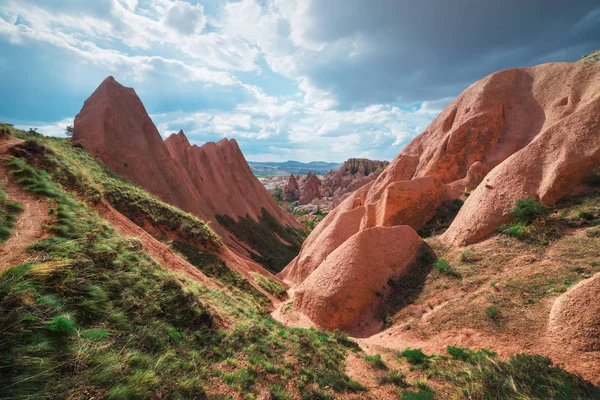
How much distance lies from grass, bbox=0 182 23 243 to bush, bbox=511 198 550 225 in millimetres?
18886

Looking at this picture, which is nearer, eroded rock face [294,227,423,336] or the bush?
the bush

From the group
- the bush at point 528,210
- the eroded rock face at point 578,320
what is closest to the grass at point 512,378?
the eroded rock face at point 578,320

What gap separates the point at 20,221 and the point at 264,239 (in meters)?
33.3

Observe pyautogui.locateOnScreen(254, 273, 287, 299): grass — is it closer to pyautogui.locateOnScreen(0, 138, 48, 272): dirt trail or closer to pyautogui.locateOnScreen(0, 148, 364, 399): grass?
pyautogui.locateOnScreen(0, 148, 364, 399): grass

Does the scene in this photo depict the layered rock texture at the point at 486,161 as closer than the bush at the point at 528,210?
No

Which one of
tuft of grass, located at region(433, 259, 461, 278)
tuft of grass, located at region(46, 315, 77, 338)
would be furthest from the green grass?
tuft of grass, located at region(46, 315, 77, 338)

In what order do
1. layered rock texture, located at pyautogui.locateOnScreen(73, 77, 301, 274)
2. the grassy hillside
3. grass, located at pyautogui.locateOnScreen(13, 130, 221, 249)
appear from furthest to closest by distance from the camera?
layered rock texture, located at pyautogui.locateOnScreen(73, 77, 301, 274), grass, located at pyautogui.locateOnScreen(13, 130, 221, 249), the grassy hillside

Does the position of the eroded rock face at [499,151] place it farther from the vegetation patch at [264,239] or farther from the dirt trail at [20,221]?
the dirt trail at [20,221]

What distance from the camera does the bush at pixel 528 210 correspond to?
11.9 meters

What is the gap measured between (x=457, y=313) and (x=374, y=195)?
1547 centimetres

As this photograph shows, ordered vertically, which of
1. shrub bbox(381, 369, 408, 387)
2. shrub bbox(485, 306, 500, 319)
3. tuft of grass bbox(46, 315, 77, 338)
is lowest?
shrub bbox(381, 369, 408, 387)

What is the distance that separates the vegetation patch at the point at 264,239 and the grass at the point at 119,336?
24.9m

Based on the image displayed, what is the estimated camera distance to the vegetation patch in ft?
116

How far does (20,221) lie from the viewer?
720 cm
